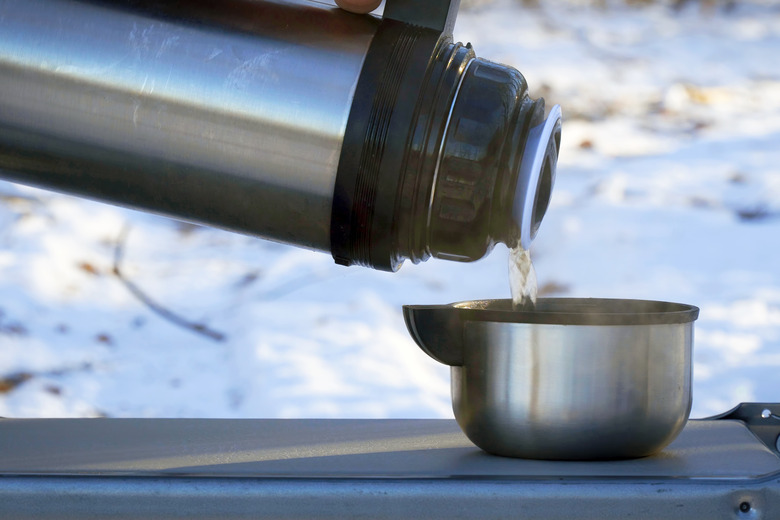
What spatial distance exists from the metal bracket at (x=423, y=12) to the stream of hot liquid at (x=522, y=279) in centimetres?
14

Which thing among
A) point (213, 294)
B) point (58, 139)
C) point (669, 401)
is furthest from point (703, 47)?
point (58, 139)

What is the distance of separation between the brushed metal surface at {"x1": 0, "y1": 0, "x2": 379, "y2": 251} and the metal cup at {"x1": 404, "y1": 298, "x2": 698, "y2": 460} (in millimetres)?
115

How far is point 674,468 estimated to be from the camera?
583 mm

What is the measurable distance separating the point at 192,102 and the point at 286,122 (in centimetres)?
6

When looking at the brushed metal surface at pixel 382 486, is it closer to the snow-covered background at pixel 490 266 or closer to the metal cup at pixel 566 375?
the metal cup at pixel 566 375

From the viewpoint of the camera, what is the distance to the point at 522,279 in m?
0.64

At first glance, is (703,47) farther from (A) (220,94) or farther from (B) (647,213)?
(A) (220,94)

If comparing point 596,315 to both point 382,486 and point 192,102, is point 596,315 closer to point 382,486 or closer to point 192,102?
point 382,486

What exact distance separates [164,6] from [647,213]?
1.14 meters

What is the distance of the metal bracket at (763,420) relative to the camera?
70 centimetres

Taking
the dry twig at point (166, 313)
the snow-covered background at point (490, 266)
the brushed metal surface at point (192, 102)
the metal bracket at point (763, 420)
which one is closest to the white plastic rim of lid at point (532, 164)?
the brushed metal surface at point (192, 102)

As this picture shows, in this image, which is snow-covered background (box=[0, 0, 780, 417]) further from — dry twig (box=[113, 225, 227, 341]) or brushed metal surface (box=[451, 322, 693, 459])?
brushed metal surface (box=[451, 322, 693, 459])

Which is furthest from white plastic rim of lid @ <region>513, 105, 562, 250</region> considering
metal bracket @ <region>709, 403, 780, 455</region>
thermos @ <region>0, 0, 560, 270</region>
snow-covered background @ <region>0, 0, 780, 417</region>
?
snow-covered background @ <region>0, 0, 780, 417</region>

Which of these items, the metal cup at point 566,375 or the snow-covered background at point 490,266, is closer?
the metal cup at point 566,375
